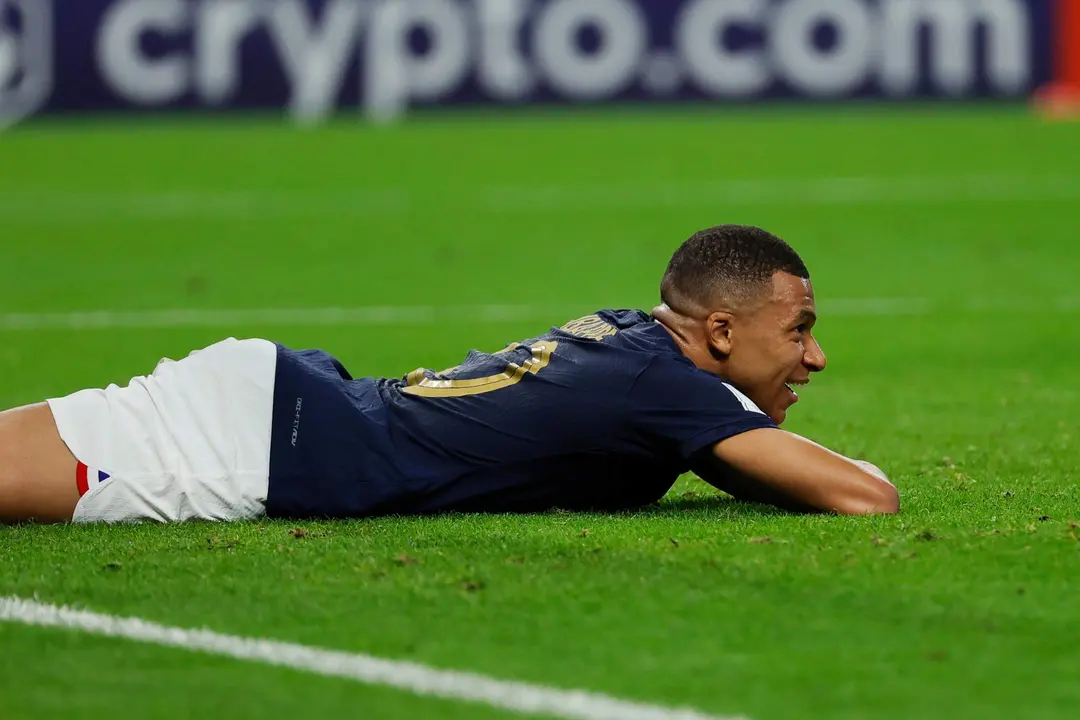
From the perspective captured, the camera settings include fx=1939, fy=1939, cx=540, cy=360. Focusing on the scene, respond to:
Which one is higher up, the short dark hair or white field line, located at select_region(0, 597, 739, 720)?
the short dark hair

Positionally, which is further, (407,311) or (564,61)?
(564,61)

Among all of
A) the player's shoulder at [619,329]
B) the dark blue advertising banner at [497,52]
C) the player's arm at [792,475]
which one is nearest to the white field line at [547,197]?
the dark blue advertising banner at [497,52]

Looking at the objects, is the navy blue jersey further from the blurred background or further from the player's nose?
the blurred background

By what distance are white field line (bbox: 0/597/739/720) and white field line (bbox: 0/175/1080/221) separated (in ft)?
39.1

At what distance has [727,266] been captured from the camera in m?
5.43

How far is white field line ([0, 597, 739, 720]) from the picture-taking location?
12.4ft

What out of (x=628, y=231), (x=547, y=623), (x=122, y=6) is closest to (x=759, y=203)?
(x=628, y=231)

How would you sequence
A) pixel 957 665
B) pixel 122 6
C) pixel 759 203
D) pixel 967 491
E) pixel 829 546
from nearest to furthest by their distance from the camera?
pixel 957 665 → pixel 829 546 → pixel 967 491 → pixel 759 203 → pixel 122 6

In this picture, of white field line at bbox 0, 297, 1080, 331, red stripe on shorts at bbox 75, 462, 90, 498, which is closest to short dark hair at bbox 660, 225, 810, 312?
red stripe on shorts at bbox 75, 462, 90, 498

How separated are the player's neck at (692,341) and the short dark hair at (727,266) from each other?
4 centimetres

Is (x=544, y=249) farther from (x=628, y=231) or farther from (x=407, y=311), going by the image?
(x=407, y=311)

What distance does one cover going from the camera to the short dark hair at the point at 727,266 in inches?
213

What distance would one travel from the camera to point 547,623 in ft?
14.3

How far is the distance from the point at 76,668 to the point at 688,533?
1803 millimetres
